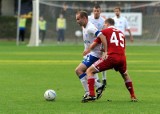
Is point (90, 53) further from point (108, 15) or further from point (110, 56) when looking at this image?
point (108, 15)

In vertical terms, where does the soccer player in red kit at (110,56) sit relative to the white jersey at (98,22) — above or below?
below

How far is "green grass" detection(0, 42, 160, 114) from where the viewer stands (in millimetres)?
12062

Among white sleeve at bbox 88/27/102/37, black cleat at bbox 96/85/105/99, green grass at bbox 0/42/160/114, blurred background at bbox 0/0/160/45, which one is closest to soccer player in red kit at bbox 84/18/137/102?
white sleeve at bbox 88/27/102/37

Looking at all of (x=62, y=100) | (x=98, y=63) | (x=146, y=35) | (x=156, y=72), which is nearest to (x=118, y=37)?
(x=98, y=63)

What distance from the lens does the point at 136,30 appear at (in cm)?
4397

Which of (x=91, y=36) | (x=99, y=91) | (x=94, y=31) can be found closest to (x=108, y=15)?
(x=91, y=36)

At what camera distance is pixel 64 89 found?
16.1 meters

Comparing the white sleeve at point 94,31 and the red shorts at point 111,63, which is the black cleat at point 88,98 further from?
the white sleeve at point 94,31

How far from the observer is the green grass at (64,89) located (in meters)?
12.1

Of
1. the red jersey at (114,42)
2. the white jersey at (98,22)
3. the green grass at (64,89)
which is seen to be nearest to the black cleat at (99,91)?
the green grass at (64,89)

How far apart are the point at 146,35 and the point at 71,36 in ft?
17.9

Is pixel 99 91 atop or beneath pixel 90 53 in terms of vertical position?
beneath

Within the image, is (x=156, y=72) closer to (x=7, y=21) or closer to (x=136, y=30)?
(x=136, y=30)

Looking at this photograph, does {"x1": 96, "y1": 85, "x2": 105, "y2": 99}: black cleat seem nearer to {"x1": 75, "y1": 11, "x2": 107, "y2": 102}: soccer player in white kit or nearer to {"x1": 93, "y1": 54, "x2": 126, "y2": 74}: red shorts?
{"x1": 75, "y1": 11, "x2": 107, "y2": 102}: soccer player in white kit
